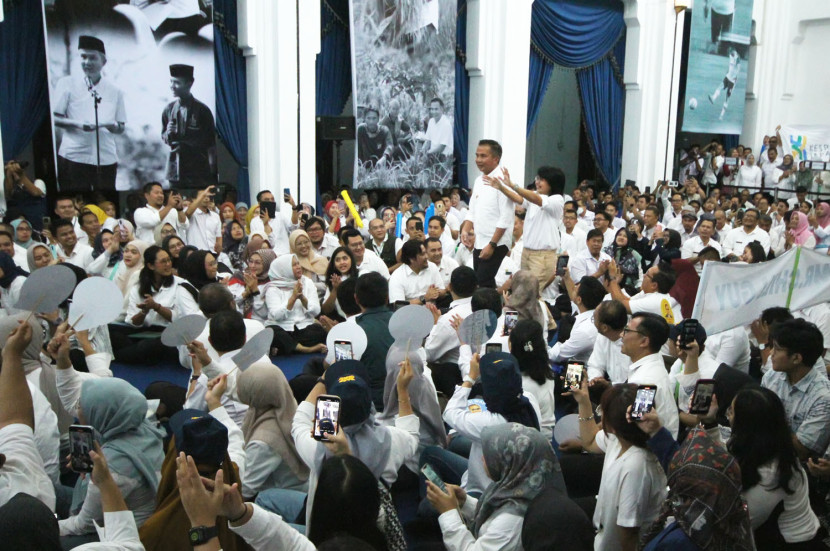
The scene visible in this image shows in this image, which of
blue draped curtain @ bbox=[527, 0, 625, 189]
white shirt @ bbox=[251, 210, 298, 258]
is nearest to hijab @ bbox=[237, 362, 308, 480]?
white shirt @ bbox=[251, 210, 298, 258]

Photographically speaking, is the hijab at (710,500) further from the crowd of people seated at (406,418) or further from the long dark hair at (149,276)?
the long dark hair at (149,276)

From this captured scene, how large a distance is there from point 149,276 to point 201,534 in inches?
142

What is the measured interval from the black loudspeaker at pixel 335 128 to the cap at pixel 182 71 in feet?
5.72

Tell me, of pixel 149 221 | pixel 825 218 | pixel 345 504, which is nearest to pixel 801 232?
pixel 825 218

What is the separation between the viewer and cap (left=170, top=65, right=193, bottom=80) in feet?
27.4

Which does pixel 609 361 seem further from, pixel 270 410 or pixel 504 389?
pixel 270 410

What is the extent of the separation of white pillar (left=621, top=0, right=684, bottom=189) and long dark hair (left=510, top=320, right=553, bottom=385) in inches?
424

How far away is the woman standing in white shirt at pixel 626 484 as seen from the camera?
226 centimetres

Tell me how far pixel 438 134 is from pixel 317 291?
5.62 meters

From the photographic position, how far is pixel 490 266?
597 centimetres

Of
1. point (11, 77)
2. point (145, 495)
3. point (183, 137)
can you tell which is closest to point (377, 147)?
point (183, 137)

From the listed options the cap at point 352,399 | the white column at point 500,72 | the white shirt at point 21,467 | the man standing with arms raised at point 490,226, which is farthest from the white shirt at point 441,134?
the white shirt at point 21,467

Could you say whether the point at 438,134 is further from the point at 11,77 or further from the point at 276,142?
the point at 11,77

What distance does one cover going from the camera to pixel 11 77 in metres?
7.48
